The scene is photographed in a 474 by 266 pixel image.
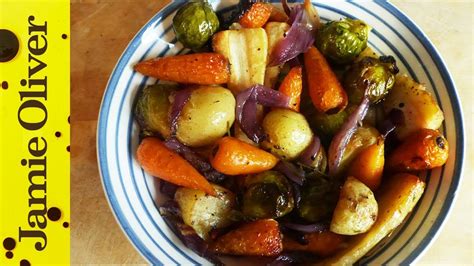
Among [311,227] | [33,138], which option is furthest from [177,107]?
[33,138]

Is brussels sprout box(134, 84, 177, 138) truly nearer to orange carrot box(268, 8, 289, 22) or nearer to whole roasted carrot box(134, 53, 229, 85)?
whole roasted carrot box(134, 53, 229, 85)

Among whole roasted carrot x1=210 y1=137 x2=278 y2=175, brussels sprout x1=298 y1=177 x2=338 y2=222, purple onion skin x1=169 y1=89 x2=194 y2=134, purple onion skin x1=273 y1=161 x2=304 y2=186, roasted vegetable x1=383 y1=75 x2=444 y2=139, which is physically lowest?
brussels sprout x1=298 y1=177 x2=338 y2=222

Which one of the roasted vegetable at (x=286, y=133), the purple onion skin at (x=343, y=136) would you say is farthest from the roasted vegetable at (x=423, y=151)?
the roasted vegetable at (x=286, y=133)

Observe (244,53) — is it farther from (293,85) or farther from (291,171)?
(291,171)

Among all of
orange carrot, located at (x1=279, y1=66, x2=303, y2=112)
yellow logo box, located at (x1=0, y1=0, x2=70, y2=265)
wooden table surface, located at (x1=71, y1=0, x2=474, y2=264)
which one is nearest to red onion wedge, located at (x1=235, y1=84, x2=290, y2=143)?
orange carrot, located at (x1=279, y1=66, x2=303, y2=112)

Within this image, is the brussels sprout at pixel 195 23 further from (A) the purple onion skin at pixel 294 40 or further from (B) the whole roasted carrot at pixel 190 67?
(A) the purple onion skin at pixel 294 40

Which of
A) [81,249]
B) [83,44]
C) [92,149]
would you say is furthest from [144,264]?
[83,44]

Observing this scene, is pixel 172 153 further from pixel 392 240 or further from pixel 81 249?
pixel 392 240
